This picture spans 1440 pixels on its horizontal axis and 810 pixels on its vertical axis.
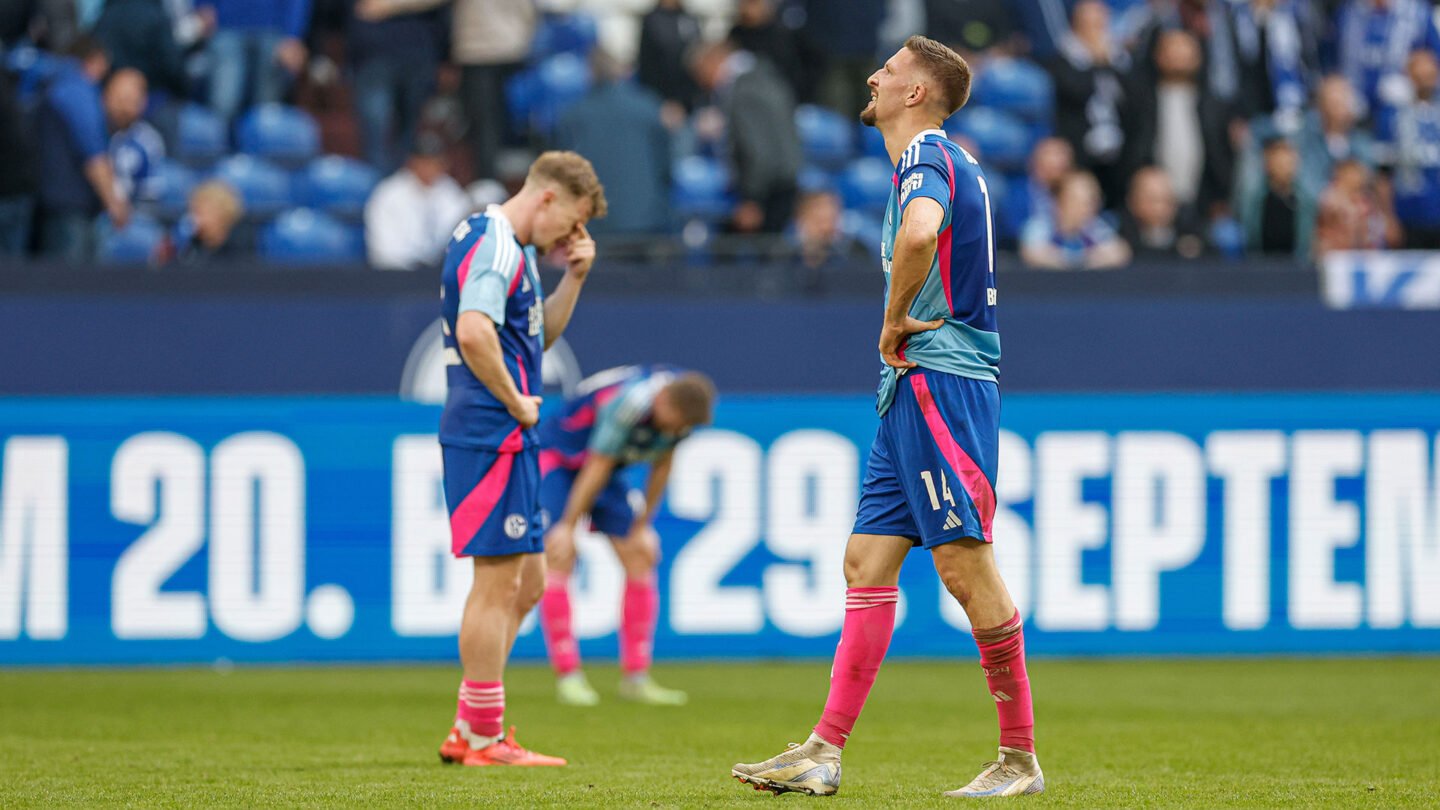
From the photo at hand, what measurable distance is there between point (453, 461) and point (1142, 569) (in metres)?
6.39

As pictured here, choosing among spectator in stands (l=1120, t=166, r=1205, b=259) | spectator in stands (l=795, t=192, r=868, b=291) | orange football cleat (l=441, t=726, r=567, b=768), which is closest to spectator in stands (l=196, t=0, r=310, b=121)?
spectator in stands (l=795, t=192, r=868, b=291)

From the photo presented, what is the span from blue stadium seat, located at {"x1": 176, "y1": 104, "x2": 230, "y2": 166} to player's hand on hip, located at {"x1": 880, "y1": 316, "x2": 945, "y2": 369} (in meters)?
9.55

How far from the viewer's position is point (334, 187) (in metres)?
13.9

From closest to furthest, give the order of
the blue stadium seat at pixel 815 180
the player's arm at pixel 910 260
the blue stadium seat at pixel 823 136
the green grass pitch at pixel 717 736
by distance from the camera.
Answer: the player's arm at pixel 910 260, the green grass pitch at pixel 717 736, the blue stadium seat at pixel 815 180, the blue stadium seat at pixel 823 136

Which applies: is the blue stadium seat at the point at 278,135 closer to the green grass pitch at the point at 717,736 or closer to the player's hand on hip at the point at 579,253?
the green grass pitch at the point at 717,736

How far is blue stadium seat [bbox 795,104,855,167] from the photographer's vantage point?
15180 millimetres

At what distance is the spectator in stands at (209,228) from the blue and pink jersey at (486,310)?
236 inches

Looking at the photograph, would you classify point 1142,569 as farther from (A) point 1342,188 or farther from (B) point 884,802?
(B) point 884,802

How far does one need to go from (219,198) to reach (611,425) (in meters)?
4.34

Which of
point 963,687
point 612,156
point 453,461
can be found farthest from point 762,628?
point 453,461

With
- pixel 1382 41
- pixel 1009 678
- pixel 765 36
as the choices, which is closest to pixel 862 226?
pixel 765 36

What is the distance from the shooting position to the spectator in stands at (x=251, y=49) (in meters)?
14.2

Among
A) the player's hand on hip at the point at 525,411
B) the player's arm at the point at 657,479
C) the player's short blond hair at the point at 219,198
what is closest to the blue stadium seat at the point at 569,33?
the player's short blond hair at the point at 219,198

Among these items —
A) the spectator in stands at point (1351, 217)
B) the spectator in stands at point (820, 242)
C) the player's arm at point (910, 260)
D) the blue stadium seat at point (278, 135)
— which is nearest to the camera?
the player's arm at point (910, 260)
